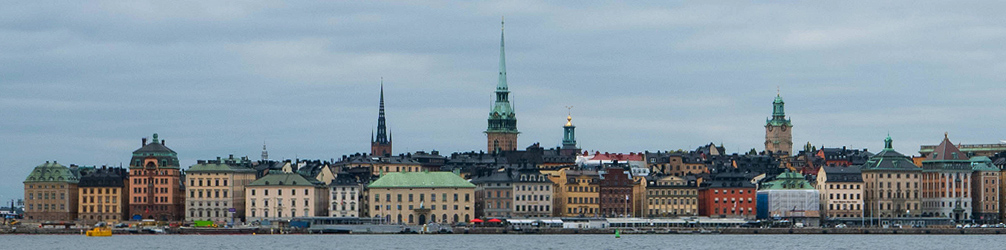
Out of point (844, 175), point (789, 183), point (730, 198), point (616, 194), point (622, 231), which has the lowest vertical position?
point (622, 231)

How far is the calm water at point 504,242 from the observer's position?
425 feet

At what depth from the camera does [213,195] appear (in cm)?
16525

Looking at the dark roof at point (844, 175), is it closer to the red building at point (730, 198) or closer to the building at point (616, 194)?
the red building at point (730, 198)

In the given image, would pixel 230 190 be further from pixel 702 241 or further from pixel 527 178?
pixel 702 241

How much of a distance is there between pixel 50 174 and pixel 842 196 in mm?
56909

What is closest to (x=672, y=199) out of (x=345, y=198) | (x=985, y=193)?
(x=345, y=198)

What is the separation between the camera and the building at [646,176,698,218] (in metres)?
165

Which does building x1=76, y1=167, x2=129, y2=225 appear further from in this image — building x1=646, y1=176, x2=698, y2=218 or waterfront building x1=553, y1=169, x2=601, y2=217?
building x1=646, y1=176, x2=698, y2=218

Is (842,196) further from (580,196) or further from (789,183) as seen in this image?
(580,196)

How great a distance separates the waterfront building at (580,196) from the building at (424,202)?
821cm

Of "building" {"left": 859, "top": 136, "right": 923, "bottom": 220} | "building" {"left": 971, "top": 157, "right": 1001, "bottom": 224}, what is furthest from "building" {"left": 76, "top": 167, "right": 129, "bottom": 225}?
"building" {"left": 971, "top": 157, "right": 1001, "bottom": 224}

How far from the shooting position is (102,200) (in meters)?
167

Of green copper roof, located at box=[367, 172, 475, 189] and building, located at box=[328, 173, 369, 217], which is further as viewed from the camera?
building, located at box=[328, 173, 369, 217]

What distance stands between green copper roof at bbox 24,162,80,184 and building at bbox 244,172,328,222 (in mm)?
14415
